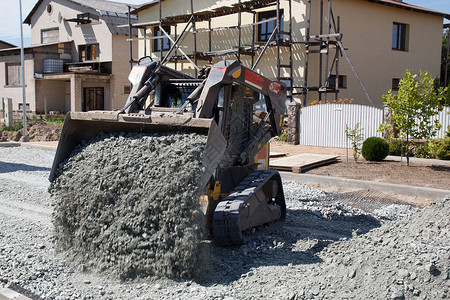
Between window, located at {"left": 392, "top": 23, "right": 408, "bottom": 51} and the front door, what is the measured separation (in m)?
20.0

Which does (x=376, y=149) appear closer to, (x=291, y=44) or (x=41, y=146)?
(x=291, y=44)

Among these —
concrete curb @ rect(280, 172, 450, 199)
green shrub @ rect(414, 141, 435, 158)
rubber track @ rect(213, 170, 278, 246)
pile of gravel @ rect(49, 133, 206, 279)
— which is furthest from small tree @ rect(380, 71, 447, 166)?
pile of gravel @ rect(49, 133, 206, 279)

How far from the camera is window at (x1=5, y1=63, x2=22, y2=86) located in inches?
1459

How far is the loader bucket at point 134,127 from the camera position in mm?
5589

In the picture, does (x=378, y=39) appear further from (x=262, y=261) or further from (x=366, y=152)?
(x=262, y=261)

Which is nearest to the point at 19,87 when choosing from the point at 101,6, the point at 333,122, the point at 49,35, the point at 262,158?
the point at 49,35

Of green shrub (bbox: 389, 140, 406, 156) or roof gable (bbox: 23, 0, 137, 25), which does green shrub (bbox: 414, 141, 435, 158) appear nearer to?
green shrub (bbox: 389, 140, 406, 156)

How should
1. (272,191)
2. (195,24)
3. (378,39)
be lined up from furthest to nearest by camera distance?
1. (195,24)
2. (378,39)
3. (272,191)

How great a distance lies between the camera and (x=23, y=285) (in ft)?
16.6

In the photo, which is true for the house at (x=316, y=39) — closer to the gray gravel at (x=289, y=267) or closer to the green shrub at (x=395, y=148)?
the green shrub at (x=395, y=148)

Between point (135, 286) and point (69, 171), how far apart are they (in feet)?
6.28

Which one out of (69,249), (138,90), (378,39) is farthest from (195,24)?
(69,249)

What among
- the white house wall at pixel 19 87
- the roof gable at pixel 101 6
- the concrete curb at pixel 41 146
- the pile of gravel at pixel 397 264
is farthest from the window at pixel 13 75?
the pile of gravel at pixel 397 264

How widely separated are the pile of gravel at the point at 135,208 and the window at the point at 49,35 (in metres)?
35.1
